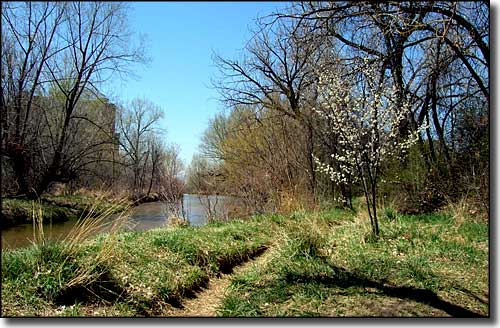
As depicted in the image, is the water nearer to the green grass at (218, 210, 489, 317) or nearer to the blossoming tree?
the green grass at (218, 210, 489, 317)

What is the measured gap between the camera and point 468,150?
18.2ft

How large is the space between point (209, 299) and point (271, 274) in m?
0.62

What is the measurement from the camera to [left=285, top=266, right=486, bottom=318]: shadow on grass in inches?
103

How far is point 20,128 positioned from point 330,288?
3.42 m

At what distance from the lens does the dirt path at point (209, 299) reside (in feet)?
9.67

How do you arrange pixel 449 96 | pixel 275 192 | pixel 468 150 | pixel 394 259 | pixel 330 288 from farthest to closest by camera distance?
1. pixel 275 192
2. pixel 449 96
3. pixel 468 150
4. pixel 394 259
5. pixel 330 288

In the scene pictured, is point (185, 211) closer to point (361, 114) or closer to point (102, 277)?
point (361, 114)

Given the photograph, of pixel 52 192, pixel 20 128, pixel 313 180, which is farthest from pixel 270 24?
pixel 313 180

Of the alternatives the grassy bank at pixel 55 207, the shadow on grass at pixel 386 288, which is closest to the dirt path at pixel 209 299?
the shadow on grass at pixel 386 288

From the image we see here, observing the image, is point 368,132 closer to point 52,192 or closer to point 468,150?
point 468,150

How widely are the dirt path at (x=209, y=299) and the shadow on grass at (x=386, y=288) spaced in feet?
2.03

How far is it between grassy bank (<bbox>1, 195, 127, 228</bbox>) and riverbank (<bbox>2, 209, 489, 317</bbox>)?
16.2 inches

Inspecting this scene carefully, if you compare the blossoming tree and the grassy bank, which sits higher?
the blossoming tree

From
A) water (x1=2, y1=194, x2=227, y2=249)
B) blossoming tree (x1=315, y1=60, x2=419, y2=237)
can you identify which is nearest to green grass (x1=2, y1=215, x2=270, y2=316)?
water (x1=2, y1=194, x2=227, y2=249)
